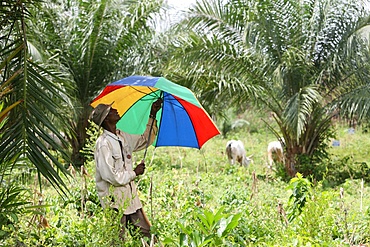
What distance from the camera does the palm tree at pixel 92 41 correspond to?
A: 12039 mm

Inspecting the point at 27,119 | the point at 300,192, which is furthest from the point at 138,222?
the point at 300,192

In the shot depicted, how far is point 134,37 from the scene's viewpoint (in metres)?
12.9

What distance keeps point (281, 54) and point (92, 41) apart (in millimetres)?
4237

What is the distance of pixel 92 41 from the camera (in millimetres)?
12109

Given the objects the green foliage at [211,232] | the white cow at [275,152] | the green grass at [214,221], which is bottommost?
the white cow at [275,152]

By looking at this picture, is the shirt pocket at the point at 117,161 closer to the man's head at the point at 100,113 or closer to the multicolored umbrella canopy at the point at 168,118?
the man's head at the point at 100,113

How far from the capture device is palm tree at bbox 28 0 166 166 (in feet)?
39.5

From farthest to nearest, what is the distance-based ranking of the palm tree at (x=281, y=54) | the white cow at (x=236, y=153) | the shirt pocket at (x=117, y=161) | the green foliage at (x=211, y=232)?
the white cow at (x=236, y=153), the palm tree at (x=281, y=54), the shirt pocket at (x=117, y=161), the green foliage at (x=211, y=232)

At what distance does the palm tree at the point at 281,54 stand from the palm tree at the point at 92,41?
183cm

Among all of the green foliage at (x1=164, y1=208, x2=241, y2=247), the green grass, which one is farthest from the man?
the green foliage at (x1=164, y1=208, x2=241, y2=247)

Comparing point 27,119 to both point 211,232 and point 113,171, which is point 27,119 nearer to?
point 113,171

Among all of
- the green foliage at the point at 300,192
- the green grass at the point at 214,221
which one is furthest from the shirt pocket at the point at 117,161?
the green foliage at the point at 300,192

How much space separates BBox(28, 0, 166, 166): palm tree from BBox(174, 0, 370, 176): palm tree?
1830mm

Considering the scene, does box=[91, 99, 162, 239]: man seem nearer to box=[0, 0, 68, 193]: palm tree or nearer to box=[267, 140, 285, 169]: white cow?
box=[0, 0, 68, 193]: palm tree
